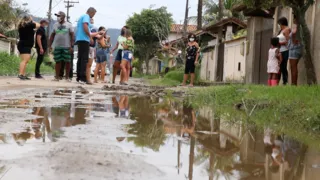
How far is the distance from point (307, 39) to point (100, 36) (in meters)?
A: 6.40

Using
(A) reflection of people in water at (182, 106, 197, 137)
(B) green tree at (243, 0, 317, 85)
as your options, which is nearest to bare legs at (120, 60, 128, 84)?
(B) green tree at (243, 0, 317, 85)

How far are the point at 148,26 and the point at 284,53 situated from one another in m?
39.7

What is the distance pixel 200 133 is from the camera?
3939 mm

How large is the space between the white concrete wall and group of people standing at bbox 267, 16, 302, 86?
23.6 feet

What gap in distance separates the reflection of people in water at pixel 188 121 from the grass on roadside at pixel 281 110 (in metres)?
0.35

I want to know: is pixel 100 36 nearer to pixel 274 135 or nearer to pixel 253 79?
pixel 253 79

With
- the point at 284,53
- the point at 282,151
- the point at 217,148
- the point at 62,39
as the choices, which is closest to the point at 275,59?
the point at 284,53

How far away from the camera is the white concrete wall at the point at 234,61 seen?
57.6 ft

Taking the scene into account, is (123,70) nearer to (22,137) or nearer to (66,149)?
(22,137)

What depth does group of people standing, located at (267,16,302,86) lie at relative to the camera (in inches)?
354

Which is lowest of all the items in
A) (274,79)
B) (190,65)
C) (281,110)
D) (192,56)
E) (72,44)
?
(281,110)

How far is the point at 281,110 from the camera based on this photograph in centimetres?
551

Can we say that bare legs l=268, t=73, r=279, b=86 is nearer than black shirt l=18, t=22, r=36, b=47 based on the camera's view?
Yes

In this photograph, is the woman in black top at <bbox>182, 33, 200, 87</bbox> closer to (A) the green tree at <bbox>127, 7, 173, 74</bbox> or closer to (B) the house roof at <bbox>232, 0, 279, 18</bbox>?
(B) the house roof at <bbox>232, 0, 279, 18</bbox>
